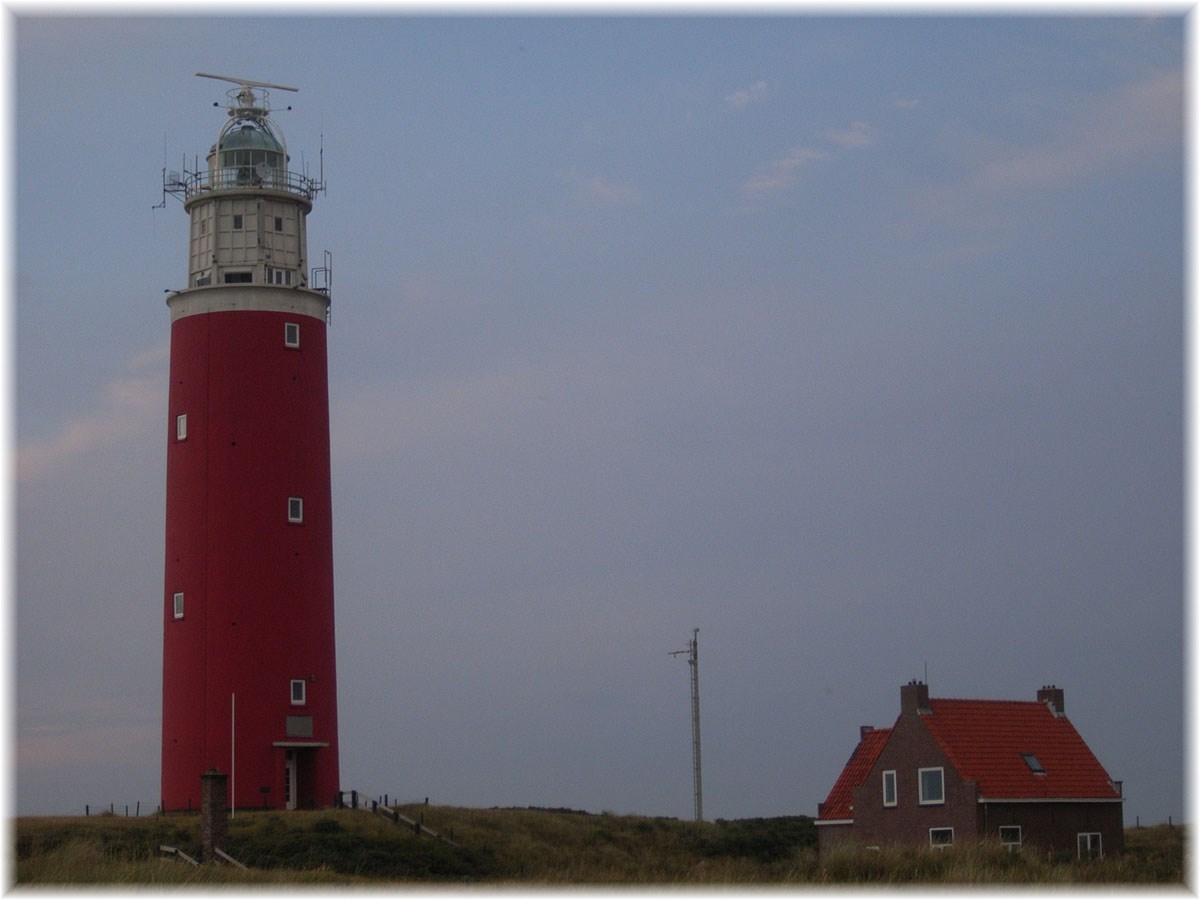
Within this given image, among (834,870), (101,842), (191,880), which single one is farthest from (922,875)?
(101,842)

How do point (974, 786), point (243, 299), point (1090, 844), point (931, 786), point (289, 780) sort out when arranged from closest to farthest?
point (974, 786)
point (931, 786)
point (289, 780)
point (1090, 844)
point (243, 299)

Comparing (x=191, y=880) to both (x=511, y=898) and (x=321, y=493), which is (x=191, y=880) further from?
(x=321, y=493)

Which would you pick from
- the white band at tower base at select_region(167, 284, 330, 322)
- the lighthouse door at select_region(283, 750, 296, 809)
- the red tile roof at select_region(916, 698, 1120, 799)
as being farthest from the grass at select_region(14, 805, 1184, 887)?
the white band at tower base at select_region(167, 284, 330, 322)

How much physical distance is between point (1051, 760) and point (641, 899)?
2769cm

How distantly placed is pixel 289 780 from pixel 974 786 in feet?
60.0

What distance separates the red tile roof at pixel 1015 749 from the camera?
162 feet

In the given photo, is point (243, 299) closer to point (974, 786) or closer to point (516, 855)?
point (516, 855)

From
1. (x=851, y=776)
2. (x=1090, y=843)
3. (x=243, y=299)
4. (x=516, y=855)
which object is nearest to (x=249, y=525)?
(x=243, y=299)

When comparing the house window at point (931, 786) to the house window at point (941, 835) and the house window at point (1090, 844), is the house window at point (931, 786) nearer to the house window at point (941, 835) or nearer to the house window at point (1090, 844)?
the house window at point (941, 835)

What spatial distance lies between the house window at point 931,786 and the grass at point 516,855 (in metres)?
3.80

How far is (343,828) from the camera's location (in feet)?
153

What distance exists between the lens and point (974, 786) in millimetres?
48281

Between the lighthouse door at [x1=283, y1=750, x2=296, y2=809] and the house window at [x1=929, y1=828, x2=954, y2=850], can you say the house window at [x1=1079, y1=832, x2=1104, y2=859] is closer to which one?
the house window at [x1=929, y1=828, x2=954, y2=850]

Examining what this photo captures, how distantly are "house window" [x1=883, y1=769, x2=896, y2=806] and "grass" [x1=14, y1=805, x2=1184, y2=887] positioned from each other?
3.25 m
